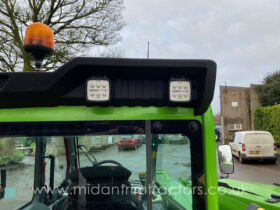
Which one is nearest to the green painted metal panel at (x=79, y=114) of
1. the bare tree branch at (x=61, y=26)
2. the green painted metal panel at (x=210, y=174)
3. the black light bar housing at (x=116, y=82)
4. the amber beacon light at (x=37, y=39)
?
the black light bar housing at (x=116, y=82)

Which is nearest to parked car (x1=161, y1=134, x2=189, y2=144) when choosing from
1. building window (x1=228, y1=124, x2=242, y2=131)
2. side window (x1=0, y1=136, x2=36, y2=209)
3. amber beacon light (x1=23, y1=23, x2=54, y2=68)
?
side window (x1=0, y1=136, x2=36, y2=209)

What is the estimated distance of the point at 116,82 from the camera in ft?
4.35

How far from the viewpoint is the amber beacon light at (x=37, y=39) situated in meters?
1.59

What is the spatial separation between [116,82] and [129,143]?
0.32 m

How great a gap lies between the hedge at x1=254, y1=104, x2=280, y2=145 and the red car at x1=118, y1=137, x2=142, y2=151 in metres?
18.9

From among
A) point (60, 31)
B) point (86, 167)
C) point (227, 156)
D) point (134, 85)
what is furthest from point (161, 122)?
point (60, 31)

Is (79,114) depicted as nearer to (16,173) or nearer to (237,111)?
(16,173)

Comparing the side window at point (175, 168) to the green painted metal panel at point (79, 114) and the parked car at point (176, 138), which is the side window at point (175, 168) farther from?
the green painted metal panel at point (79, 114)

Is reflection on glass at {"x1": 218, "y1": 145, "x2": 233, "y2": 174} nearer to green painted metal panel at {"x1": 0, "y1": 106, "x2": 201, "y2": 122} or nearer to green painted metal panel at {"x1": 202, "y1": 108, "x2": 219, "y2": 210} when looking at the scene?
green painted metal panel at {"x1": 202, "y1": 108, "x2": 219, "y2": 210}

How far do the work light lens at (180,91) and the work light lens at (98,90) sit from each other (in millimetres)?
307

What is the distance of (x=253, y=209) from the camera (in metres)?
1.47

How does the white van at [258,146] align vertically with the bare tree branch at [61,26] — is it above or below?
below

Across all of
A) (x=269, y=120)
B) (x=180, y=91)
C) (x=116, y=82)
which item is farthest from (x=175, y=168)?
(x=269, y=120)

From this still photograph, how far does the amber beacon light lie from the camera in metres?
1.59
